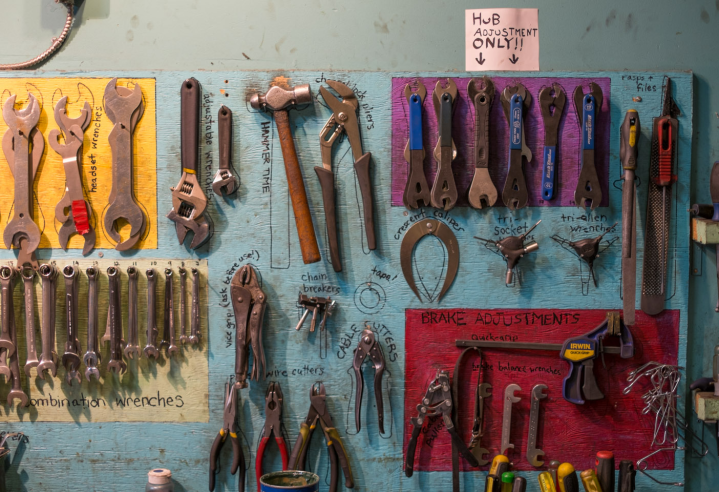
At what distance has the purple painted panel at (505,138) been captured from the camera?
194 cm

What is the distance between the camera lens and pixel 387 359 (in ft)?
6.51

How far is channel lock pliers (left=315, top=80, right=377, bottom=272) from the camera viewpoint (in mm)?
1930

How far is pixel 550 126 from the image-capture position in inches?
75.6

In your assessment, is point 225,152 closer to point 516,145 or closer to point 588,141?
point 516,145

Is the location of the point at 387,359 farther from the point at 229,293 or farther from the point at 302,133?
the point at 302,133

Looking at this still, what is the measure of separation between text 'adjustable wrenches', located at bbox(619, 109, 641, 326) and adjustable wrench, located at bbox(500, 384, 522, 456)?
41 cm

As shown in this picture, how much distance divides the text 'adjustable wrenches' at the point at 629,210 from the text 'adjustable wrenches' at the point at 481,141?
397 millimetres

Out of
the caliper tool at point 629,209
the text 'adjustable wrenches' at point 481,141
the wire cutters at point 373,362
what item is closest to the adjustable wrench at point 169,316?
the wire cutters at point 373,362

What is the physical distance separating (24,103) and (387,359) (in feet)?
4.58

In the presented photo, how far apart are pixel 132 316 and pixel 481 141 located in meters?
1.21

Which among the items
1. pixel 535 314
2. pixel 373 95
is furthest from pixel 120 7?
pixel 535 314

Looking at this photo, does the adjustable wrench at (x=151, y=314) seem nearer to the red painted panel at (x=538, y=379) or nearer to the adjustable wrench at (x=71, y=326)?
the adjustable wrench at (x=71, y=326)

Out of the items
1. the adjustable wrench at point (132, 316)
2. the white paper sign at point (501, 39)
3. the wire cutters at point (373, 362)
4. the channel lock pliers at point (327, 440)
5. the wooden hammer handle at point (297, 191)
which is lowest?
the channel lock pliers at point (327, 440)

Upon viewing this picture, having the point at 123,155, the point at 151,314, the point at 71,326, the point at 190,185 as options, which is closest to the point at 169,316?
the point at 151,314
